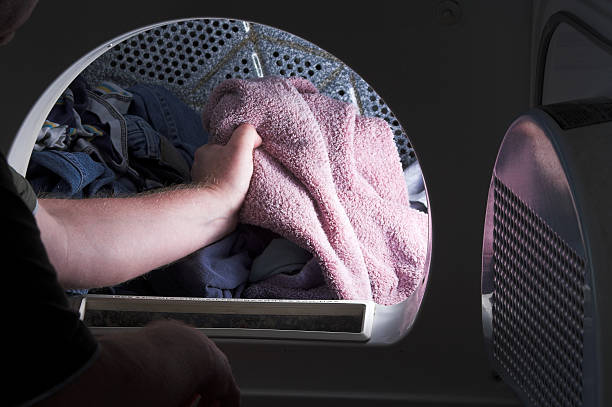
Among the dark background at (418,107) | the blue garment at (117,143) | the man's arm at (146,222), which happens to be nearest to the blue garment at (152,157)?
the blue garment at (117,143)

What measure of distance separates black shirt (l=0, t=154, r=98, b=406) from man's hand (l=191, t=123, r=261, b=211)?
0.60 metres

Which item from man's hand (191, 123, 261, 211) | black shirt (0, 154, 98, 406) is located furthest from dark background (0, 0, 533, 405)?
black shirt (0, 154, 98, 406)

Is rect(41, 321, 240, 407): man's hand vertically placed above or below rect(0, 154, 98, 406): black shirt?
below

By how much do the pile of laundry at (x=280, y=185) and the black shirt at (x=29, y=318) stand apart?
1.89 feet

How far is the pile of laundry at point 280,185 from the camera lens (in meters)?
1.00

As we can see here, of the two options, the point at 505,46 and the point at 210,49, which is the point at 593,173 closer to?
the point at 505,46

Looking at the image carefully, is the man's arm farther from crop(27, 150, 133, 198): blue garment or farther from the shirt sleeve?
crop(27, 150, 133, 198): blue garment

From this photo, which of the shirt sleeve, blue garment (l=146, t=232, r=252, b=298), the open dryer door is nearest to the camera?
the open dryer door

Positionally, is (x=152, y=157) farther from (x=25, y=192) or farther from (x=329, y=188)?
(x=25, y=192)

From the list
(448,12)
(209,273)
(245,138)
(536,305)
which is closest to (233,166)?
(245,138)

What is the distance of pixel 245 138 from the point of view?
103 cm

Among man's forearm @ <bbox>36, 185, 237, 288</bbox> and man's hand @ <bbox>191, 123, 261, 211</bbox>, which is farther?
man's hand @ <bbox>191, 123, 261, 211</bbox>

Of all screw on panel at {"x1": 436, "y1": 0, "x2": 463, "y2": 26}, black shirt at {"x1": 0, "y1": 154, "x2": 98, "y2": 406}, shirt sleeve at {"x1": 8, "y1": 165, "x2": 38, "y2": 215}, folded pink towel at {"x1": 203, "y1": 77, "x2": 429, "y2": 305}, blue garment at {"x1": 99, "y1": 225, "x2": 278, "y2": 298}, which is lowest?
blue garment at {"x1": 99, "y1": 225, "x2": 278, "y2": 298}

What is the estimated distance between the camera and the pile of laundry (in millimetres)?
1000
